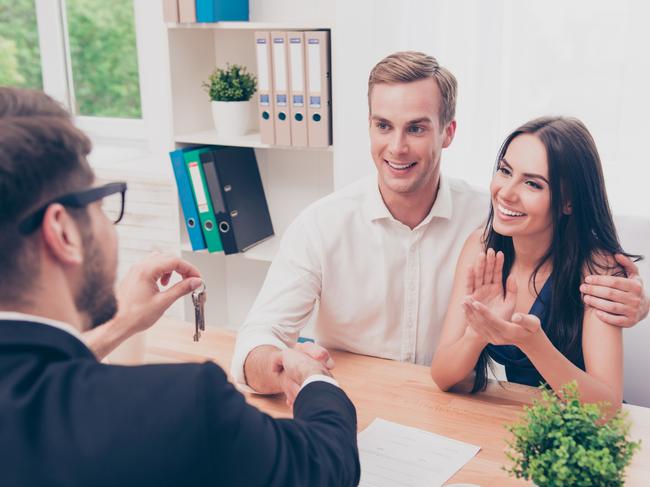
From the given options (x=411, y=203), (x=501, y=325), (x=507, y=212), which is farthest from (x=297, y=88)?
(x=501, y=325)

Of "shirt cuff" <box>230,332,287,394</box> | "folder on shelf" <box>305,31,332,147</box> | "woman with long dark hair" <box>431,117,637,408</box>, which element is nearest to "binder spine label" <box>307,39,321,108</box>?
"folder on shelf" <box>305,31,332,147</box>

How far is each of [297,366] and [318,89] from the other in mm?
1464

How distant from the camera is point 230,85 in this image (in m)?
2.89

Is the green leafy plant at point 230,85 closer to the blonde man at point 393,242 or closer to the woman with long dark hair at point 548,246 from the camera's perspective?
the blonde man at point 393,242

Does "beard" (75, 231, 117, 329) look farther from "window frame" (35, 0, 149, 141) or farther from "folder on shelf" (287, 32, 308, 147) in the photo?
"window frame" (35, 0, 149, 141)

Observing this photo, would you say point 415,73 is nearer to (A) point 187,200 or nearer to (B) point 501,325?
(B) point 501,325

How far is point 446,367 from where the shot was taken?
1.56 meters

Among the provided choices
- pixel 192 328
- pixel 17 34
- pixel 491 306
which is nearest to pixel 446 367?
pixel 491 306

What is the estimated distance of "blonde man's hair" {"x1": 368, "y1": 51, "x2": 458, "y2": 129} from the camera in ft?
6.50

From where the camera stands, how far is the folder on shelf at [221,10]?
2754 mm

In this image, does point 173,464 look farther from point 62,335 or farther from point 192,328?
point 192,328

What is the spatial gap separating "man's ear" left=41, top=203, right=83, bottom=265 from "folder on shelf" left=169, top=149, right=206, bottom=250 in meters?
2.00

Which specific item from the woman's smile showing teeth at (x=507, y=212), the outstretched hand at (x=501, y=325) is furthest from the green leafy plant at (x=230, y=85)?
the outstretched hand at (x=501, y=325)

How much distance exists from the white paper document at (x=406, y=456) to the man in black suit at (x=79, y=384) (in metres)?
0.26
